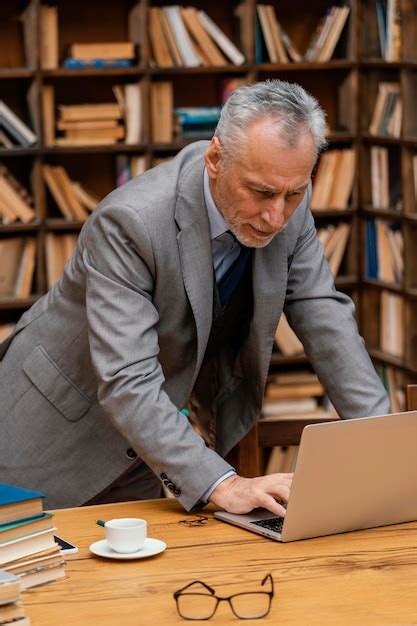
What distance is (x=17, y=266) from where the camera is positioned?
4.58 metres

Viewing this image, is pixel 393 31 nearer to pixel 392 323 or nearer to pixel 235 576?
pixel 392 323

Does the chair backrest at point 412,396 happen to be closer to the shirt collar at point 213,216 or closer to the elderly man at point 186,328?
the elderly man at point 186,328

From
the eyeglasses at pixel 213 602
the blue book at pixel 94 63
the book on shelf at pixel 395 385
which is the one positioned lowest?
the book on shelf at pixel 395 385

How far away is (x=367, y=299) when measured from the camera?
488 centimetres

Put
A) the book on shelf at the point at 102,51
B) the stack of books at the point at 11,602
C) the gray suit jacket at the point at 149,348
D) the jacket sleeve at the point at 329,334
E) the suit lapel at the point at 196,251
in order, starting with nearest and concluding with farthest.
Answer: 1. the stack of books at the point at 11,602
2. the gray suit jacket at the point at 149,348
3. the suit lapel at the point at 196,251
4. the jacket sleeve at the point at 329,334
5. the book on shelf at the point at 102,51

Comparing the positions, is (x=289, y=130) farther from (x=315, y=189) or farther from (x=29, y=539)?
(x=315, y=189)

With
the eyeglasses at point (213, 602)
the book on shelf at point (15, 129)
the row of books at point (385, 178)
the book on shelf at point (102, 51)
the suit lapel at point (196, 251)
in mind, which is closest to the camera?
the eyeglasses at point (213, 602)

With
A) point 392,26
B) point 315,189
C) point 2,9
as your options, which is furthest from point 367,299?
point 2,9

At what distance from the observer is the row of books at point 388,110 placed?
4500mm

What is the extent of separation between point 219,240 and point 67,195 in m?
2.45

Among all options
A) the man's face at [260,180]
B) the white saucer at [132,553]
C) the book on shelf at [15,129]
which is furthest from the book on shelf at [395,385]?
the white saucer at [132,553]

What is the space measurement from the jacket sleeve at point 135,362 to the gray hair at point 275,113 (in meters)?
0.25

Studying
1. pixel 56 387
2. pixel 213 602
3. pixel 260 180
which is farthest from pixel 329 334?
pixel 213 602

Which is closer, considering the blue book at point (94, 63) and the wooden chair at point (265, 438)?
the wooden chair at point (265, 438)
